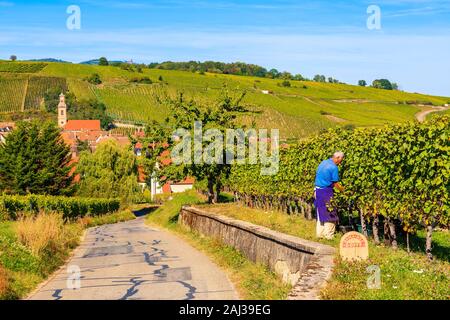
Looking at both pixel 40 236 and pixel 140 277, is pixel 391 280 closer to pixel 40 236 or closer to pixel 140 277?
pixel 140 277

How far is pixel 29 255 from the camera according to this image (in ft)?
48.3

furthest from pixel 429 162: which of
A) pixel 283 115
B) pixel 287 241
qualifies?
pixel 283 115

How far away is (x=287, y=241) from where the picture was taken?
11641mm

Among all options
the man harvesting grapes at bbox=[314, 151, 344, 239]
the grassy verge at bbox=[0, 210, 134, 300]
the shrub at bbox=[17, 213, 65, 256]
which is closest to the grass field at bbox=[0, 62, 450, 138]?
the shrub at bbox=[17, 213, 65, 256]

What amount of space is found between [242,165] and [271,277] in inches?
760

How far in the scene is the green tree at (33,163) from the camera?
65.4 metres

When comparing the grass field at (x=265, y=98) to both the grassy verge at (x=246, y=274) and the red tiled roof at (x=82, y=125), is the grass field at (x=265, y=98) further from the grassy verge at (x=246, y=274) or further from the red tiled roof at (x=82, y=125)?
the grassy verge at (x=246, y=274)

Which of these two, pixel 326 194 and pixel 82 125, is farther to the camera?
pixel 82 125

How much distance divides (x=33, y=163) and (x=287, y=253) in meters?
58.7

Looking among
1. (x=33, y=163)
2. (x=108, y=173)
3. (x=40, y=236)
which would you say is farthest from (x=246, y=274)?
(x=108, y=173)

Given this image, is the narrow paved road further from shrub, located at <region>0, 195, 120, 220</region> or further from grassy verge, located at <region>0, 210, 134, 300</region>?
shrub, located at <region>0, 195, 120, 220</region>

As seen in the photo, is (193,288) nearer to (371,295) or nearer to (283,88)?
(371,295)

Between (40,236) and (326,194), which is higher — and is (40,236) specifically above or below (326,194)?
below

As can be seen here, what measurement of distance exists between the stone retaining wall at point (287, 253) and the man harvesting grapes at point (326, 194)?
0.98 meters
